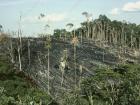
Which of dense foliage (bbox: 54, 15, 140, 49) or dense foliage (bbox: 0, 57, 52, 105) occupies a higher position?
dense foliage (bbox: 54, 15, 140, 49)

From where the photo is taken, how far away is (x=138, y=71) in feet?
194

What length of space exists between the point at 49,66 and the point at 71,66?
4.85 metres

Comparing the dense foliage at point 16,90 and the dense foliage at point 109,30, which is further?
→ the dense foliage at point 109,30

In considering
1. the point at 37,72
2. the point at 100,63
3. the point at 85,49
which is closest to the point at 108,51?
the point at 85,49

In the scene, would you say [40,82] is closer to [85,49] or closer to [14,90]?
[14,90]

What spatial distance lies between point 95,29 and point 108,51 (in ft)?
151

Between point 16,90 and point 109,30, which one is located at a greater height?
point 109,30

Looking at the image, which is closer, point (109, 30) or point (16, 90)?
point (16, 90)

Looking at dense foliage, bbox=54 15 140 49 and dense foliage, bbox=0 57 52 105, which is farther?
dense foliage, bbox=54 15 140 49

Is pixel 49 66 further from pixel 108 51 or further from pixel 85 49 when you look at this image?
pixel 108 51

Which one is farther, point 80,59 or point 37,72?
point 80,59

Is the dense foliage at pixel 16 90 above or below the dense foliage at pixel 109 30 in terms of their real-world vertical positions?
below

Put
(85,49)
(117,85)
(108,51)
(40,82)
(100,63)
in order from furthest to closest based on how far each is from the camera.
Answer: (108,51) → (85,49) → (100,63) → (40,82) → (117,85)

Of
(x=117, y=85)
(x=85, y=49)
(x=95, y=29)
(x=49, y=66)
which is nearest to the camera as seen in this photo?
(x=117, y=85)
